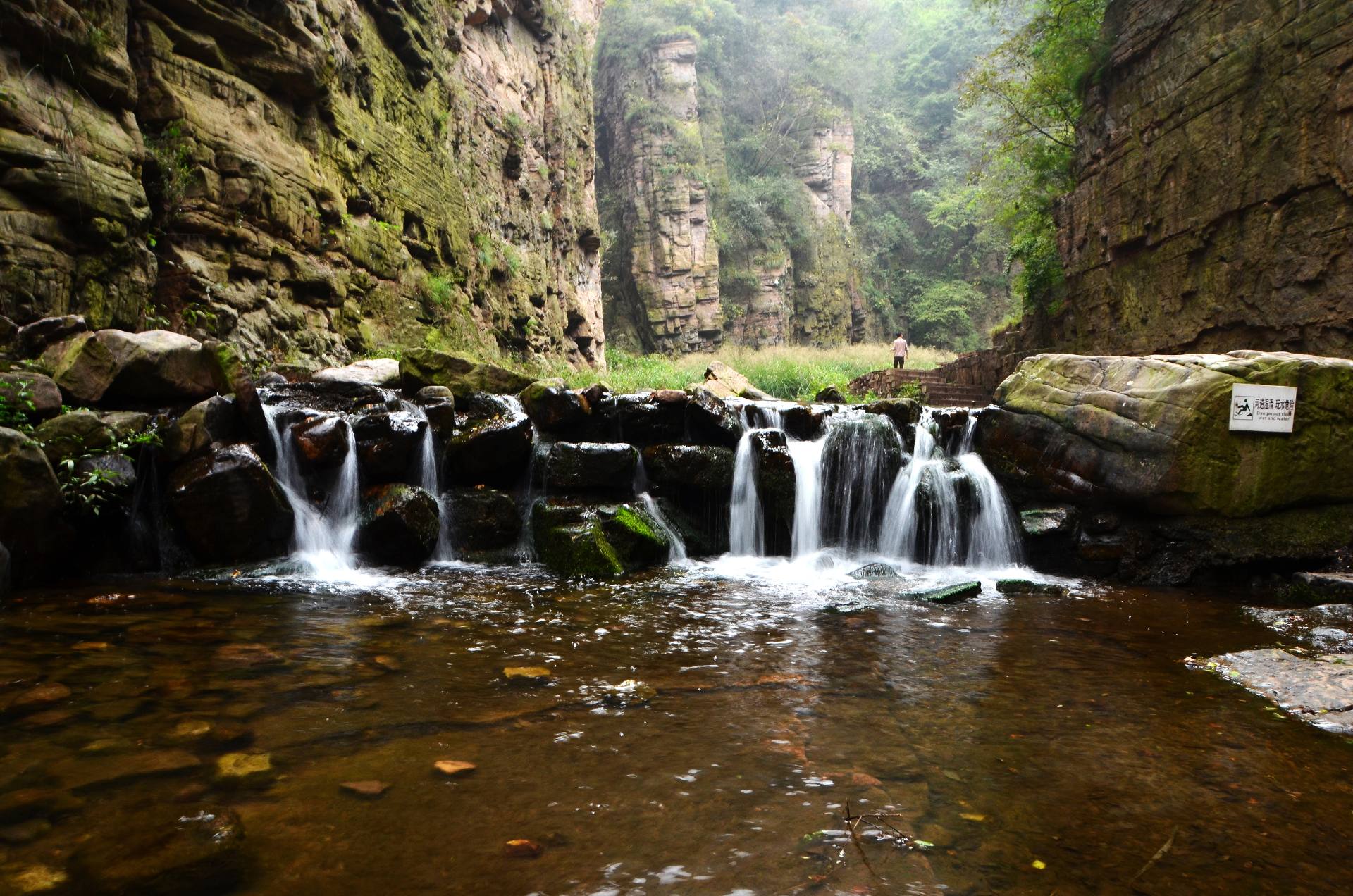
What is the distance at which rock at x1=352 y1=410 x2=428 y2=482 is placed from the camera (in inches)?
293

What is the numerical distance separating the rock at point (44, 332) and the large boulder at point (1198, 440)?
404 inches

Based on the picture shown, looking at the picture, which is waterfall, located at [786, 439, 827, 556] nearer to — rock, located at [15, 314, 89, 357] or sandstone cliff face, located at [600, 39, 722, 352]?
rock, located at [15, 314, 89, 357]

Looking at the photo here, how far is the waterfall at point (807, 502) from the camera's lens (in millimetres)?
8695

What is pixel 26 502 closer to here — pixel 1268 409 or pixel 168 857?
pixel 168 857

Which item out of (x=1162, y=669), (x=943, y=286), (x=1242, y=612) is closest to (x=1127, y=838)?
(x=1162, y=669)

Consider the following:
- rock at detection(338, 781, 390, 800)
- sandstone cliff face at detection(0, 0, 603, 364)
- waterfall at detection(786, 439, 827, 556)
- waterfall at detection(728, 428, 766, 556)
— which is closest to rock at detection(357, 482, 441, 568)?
waterfall at detection(728, 428, 766, 556)

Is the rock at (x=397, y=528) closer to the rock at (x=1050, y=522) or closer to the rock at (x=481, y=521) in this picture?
the rock at (x=481, y=521)

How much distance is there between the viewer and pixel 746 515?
8.70 m

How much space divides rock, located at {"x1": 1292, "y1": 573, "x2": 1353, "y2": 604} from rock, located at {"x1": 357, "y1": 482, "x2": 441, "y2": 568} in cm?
804

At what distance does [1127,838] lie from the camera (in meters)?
2.31

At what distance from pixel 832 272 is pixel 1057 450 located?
31.7 metres

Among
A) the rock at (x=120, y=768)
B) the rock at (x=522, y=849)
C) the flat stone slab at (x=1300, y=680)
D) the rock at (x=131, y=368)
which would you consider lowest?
the flat stone slab at (x=1300, y=680)

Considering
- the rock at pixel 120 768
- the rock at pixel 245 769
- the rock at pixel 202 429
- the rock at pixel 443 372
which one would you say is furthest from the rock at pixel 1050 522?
the rock at pixel 202 429

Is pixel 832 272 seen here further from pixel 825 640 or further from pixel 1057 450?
pixel 825 640
